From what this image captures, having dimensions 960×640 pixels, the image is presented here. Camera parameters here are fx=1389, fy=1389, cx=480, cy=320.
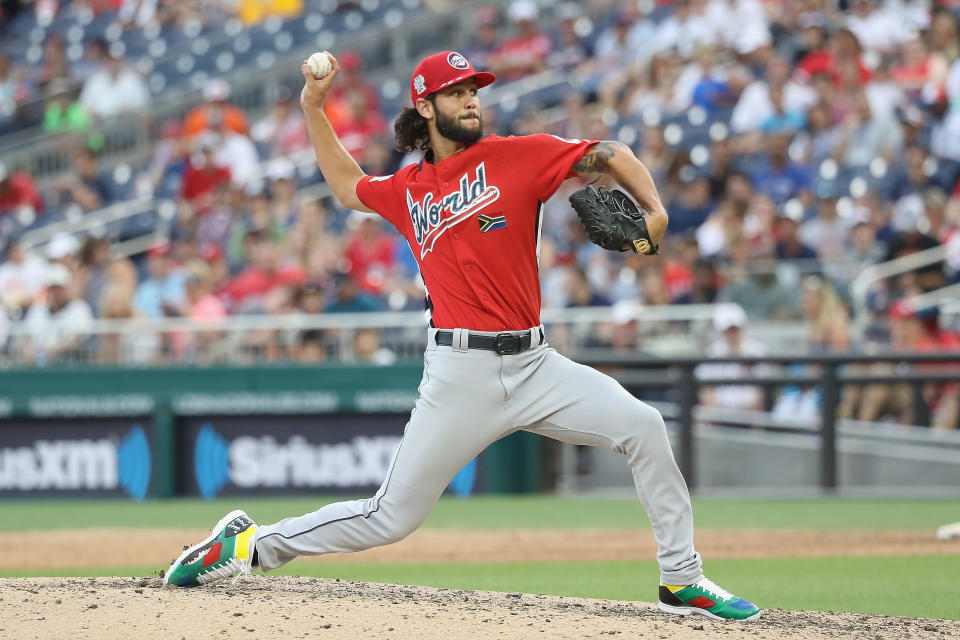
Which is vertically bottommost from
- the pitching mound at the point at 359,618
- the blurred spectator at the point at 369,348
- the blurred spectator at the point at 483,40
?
the pitching mound at the point at 359,618

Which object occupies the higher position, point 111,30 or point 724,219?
point 111,30

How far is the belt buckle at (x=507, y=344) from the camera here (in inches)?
189

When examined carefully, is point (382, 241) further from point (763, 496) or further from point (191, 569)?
point (191, 569)

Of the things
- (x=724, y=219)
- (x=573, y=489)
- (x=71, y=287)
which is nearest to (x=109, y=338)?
(x=71, y=287)

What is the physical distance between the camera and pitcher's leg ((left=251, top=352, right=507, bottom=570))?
479cm

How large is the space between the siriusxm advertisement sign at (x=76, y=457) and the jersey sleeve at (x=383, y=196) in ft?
24.1

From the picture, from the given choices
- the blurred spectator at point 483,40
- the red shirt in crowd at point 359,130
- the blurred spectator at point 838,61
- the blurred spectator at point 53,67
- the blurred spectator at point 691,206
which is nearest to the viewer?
the blurred spectator at point 691,206

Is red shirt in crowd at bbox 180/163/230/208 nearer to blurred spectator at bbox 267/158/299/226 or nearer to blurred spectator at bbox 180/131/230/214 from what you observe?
blurred spectator at bbox 180/131/230/214

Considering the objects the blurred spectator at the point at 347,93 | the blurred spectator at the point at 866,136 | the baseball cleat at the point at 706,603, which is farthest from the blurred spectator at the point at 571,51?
the baseball cleat at the point at 706,603

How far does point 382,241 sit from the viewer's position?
1298 centimetres

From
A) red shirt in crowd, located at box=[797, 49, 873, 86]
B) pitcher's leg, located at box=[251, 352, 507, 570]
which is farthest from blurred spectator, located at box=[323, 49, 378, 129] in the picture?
pitcher's leg, located at box=[251, 352, 507, 570]

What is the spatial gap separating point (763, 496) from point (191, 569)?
22.5 ft

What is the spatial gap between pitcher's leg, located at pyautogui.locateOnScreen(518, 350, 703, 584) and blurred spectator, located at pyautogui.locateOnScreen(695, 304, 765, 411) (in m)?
6.26

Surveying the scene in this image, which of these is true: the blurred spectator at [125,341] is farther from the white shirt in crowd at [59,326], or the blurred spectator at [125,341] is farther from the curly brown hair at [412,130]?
the curly brown hair at [412,130]
